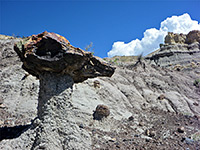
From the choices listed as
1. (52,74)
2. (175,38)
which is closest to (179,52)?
(175,38)

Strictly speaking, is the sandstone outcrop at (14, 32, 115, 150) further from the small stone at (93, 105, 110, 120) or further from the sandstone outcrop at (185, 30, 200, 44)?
the sandstone outcrop at (185, 30, 200, 44)

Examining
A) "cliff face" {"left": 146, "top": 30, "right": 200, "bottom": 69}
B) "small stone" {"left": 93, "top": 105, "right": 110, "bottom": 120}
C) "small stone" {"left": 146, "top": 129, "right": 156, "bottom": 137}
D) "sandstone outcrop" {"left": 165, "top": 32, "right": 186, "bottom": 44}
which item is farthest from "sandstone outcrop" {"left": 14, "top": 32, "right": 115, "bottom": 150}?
"sandstone outcrop" {"left": 165, "top": 32, "right": 186, "bottom": 44}

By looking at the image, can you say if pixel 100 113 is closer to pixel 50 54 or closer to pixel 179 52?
pixel 50 54

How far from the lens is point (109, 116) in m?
8.33

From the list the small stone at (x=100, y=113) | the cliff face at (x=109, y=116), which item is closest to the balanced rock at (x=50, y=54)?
the cliff face at (x=109, y=116)

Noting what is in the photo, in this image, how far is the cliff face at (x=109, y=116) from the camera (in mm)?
4715

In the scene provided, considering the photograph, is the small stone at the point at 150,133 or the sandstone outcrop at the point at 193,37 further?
the sandstone outcrop at the point at 193,37

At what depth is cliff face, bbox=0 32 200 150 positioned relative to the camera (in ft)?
15.5

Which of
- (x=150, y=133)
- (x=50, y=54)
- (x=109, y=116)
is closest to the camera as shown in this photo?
(x=50, y=54)

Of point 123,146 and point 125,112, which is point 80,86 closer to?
point 125,112

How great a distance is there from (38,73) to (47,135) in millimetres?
1764

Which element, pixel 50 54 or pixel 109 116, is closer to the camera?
pixel 50 54

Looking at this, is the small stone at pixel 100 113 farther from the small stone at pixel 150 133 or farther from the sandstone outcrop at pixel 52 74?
the sandstone outcrop at pixel 52 74

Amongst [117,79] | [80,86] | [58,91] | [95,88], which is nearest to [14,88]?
[80,86]
